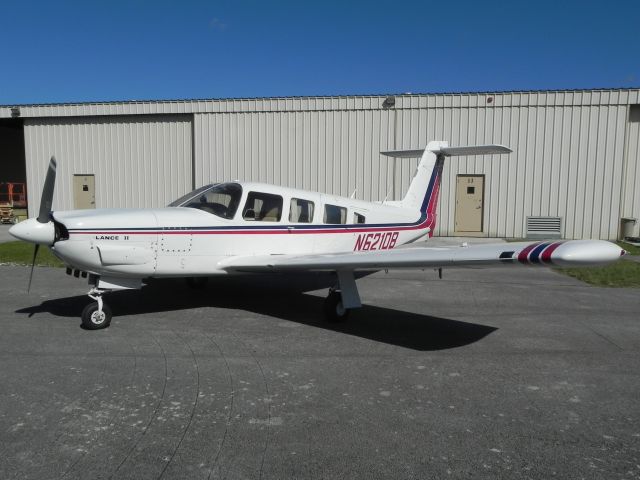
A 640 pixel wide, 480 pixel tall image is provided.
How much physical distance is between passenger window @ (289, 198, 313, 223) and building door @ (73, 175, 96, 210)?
16.0 meters

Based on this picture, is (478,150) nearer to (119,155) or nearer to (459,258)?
(459,258)

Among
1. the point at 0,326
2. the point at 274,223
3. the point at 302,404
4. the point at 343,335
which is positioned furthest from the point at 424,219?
the point at 0,326

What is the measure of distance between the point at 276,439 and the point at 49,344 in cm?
350

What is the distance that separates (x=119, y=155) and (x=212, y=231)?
15.7 m

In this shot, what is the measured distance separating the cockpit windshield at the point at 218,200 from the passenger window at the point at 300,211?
93 cm

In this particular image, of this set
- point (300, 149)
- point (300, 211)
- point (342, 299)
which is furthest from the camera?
point (300, 149)

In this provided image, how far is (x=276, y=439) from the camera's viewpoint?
3445 mm

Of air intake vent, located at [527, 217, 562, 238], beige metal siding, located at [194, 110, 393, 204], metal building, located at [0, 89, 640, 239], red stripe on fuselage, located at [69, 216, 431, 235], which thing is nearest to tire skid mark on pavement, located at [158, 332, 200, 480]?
red stripe on fuselage, located at [69, 216, 431, 235]

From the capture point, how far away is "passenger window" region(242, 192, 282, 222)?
7.17 metres

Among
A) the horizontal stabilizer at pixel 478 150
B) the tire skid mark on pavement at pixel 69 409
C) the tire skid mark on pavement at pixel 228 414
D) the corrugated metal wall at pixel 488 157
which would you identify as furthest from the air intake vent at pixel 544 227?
the tire skid mark on pavement at pixel 69 409

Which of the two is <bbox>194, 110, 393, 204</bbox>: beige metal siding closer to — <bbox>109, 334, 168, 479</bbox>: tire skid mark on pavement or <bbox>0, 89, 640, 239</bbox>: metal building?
<bbox>0, 89, 640, 239</bbox>: metal building

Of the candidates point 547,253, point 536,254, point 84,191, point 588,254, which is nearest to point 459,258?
point 536,254

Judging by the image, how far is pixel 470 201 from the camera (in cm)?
1819

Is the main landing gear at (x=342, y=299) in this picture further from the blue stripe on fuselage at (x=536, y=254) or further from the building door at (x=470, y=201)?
the building door at (x=470, y=201)
